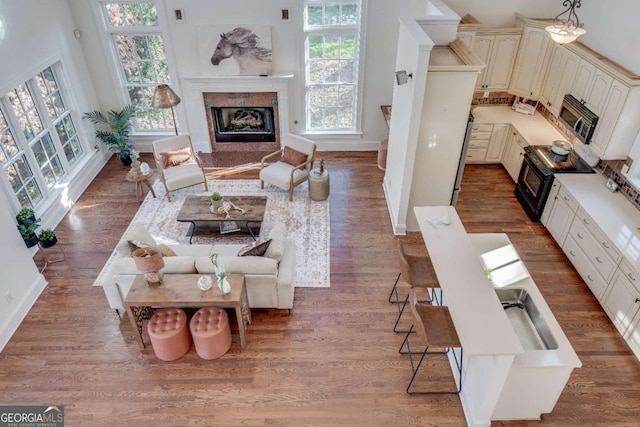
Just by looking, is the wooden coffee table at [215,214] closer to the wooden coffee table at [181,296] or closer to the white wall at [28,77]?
the wooden coffee table at [181,296]

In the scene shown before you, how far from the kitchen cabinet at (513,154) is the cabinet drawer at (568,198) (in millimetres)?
1270

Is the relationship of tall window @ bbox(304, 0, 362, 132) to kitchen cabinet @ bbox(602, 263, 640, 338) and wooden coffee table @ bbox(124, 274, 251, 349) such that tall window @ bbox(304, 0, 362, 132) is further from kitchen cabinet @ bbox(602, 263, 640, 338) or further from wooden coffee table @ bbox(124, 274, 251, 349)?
kitchen cabinet @ bbox(602, 263, 640, 338)

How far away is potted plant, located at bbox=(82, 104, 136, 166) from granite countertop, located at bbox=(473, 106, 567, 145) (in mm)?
6178

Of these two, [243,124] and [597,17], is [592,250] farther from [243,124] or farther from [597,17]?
[243,124]

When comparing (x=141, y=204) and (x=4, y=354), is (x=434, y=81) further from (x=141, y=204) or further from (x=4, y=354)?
(x=4, y=354)

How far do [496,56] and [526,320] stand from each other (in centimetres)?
486

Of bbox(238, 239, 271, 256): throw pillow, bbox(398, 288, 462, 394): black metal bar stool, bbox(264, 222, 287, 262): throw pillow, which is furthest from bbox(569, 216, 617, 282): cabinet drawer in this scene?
bbox(238, 239, 271, 256): throw pillow

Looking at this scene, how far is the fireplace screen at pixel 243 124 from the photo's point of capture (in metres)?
8.38

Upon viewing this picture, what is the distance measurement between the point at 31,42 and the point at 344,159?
526cm

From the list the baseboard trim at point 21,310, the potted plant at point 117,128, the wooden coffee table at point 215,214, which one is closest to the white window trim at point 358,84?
the wooden coffee table at point 215,214

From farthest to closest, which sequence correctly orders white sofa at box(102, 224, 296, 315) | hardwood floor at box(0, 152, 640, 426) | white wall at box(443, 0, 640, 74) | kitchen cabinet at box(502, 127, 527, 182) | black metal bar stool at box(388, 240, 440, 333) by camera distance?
kitchen cabinet at box(502, 127, 527, 182)
white wall at box(443, 0, 640, 74)
white sofa at box(102, 224, 296, 315)
black metal bar stool at box(388, 240, 440, 333)
hardwood floor at box(0, 152, 640, 426)

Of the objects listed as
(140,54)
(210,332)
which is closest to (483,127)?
(210,332)

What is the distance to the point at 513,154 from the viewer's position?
297 inches

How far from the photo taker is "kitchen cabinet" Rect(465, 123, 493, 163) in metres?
7.63
